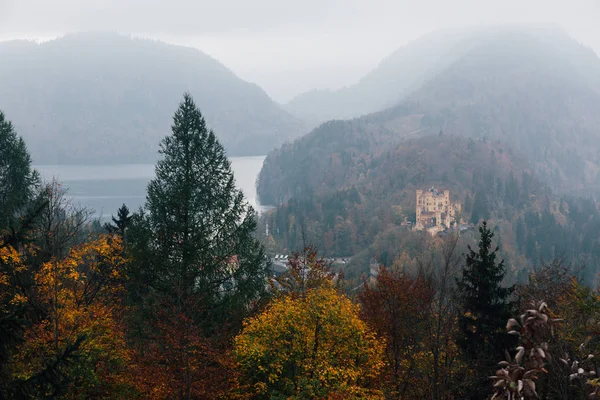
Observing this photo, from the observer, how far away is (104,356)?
1257 cm

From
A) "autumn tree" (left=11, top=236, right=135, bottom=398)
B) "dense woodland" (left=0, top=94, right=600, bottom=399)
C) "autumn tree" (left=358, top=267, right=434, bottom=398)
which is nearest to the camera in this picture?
"autumn tree" (left=11, top=236, right=135, bottom=398)

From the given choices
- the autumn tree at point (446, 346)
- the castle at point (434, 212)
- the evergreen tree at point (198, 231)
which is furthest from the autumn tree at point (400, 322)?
the castle at point (434, 212)

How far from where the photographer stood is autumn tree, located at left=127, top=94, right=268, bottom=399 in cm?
1706

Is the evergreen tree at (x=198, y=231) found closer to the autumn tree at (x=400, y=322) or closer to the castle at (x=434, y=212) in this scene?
the autumn tree at (x=400, y=322)

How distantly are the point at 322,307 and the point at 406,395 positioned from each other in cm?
463

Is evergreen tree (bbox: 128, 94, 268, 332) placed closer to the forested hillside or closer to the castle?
the forested hillside

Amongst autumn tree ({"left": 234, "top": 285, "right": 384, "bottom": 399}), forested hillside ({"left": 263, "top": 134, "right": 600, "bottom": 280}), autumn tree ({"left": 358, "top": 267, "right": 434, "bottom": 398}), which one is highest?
autumn tree ({"left": 234, "top": 285, "right": 384, "bottom": 399})

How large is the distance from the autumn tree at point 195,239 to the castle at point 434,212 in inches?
3286

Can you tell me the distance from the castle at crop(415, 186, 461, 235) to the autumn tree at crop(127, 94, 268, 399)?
8347 centimetres

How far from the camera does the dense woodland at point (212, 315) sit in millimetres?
11664

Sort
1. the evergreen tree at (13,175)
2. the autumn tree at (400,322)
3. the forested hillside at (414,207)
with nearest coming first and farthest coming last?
the autumn tree at (400,322) → the evergreen tree at (13,175) → the forested hillside at (414,207)

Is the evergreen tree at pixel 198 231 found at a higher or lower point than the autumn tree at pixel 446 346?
higher

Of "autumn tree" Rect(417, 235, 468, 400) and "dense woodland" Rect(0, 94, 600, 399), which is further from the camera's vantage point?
"autumn tree" Rect(417, 235, 468, 400)

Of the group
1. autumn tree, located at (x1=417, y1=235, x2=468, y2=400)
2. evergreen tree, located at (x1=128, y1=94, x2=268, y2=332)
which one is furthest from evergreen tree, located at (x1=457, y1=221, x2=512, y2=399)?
evergreen tree, located at (x1=128, y1=94, x2=268, y2=332)
